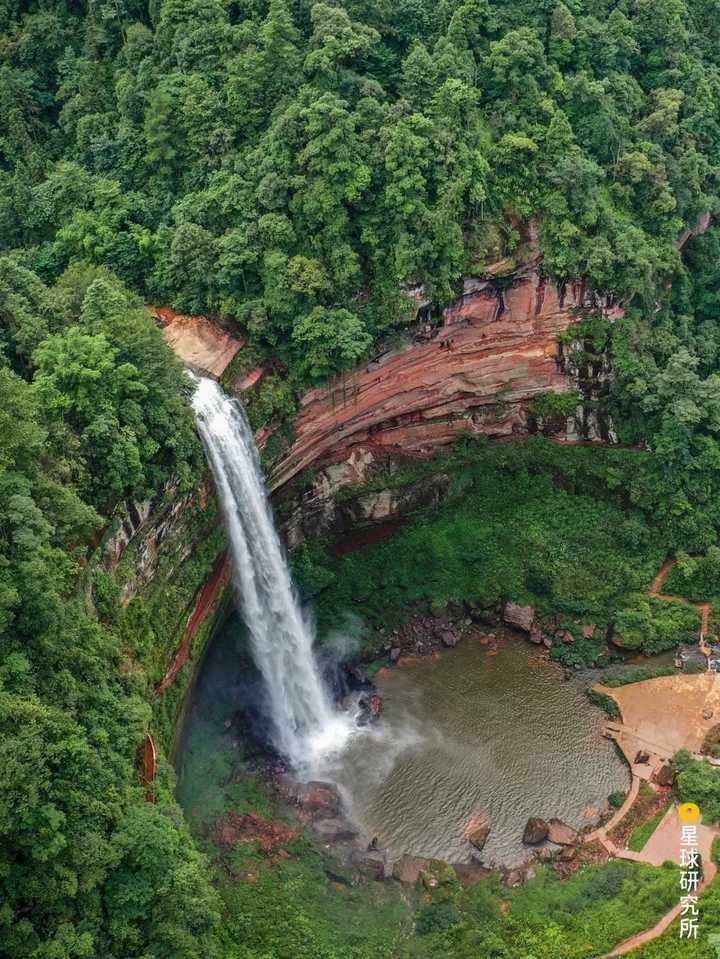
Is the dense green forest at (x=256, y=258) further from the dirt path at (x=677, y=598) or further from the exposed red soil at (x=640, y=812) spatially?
the exposed red soil at (x=640, y=812)

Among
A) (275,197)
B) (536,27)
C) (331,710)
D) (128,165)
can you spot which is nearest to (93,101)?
(128,165)

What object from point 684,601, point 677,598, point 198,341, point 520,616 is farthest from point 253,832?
point 684,601

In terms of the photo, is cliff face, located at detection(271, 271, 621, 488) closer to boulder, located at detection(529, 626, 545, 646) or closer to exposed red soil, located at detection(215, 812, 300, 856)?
boulder, located at detection(529, 626, 545, 646)

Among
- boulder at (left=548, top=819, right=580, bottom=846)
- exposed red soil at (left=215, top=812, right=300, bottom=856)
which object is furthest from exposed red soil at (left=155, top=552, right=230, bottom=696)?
boulder at (left=548, top=819, right=580, bottom=846)

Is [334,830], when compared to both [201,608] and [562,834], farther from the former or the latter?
[201,608]

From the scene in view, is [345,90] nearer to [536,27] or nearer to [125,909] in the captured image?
[536,27]

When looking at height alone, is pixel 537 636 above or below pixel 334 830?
below

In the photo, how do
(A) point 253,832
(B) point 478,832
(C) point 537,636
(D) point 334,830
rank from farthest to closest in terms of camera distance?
1. (C) point 537,636
2. (B) point 478,832
3. (D) point 334,830
4. (A) point 253,832

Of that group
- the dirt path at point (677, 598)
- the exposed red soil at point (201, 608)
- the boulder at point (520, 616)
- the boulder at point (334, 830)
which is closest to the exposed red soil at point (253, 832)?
the boulder at point (334, 830)
